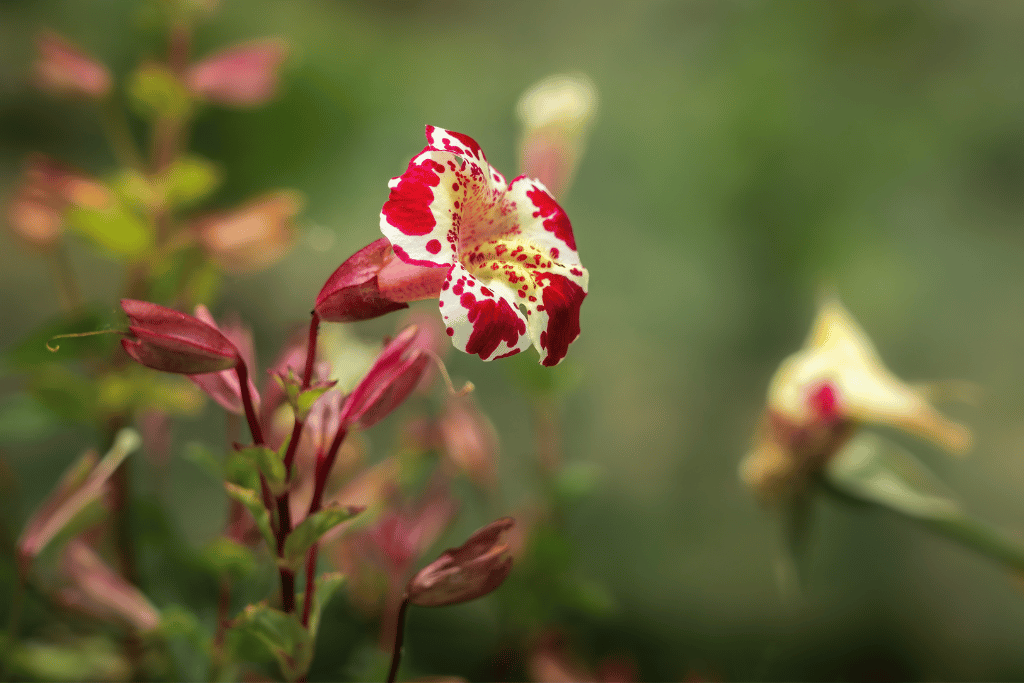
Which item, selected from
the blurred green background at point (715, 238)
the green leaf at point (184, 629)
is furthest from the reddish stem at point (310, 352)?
the blurred green background at point (715, 238)

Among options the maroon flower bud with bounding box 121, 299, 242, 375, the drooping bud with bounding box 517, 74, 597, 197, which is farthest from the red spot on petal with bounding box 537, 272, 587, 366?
the drooping bud with bounding box 517, 74, 597, 197

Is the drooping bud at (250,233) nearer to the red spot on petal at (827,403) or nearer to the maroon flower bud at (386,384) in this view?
the maroon flower bud at (386,384)

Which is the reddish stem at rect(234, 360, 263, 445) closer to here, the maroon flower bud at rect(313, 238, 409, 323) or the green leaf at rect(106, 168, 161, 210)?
the maroon flower bud at rect(313, 238, 409, 323)

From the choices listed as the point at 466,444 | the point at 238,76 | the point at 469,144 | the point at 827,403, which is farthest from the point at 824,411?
the point at 238,76

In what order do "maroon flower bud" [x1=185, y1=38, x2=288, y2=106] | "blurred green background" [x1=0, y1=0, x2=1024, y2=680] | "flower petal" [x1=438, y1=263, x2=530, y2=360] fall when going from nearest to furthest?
"flower petal" [x1=438, y1=263, x2=530, y2=360] < "maroon flower bud" [x1=185, y1=38, x2=288, y2=106] < "blurred green background" [x1=0, y1=0, x2=1024, y2=680]

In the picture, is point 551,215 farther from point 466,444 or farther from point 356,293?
point 466,444
